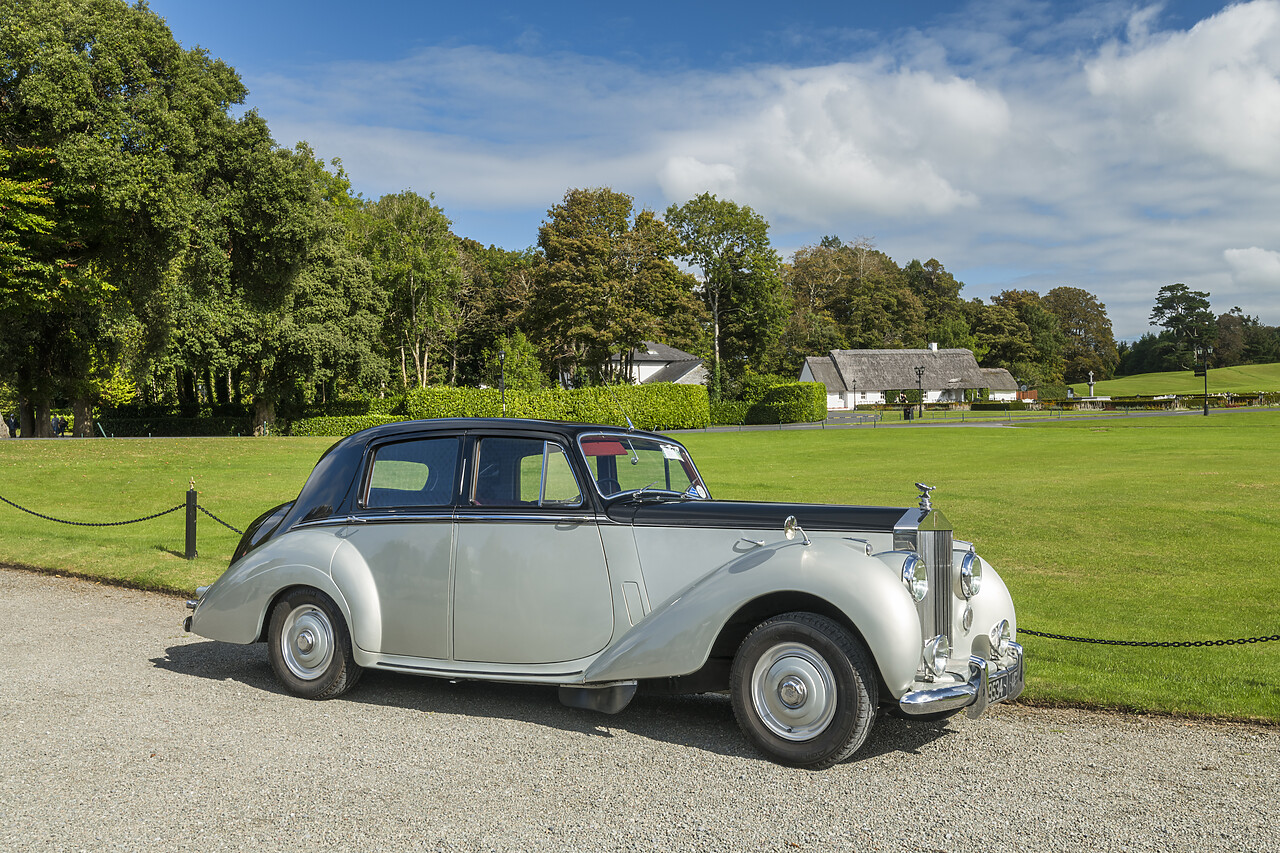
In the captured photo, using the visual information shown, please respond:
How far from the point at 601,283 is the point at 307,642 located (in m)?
62.8

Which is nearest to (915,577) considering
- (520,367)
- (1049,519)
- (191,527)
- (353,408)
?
(191,527)

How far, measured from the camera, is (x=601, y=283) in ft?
222

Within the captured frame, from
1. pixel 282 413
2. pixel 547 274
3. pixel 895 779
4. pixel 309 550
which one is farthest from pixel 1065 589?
pixel 547 274

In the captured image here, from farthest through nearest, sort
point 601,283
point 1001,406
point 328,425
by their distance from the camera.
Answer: point 1001,406 < point 601,283 < point 328,425

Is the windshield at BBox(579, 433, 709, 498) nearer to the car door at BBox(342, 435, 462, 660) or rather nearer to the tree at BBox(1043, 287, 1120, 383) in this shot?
the car door at BBox(342, 435, 462, 660)

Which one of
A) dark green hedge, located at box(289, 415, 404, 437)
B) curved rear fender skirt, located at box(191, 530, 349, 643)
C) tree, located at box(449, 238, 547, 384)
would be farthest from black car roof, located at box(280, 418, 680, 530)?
tree, located at box(449, 238, 547, 384)

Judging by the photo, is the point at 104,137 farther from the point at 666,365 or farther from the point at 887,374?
the point at 887,374

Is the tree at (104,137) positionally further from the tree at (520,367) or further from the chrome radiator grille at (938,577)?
the chrome radiator grille at (938,577)

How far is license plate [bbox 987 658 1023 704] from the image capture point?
4.78m

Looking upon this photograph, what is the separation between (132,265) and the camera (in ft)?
105

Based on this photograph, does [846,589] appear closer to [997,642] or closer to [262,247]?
[997,642]

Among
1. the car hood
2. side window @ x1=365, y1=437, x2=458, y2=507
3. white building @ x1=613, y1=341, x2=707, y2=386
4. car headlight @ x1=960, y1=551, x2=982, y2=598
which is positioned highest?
white building @ x1=613, y1=341, x2=707, y2=386

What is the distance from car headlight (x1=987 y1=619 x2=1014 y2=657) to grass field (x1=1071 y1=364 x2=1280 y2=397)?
12525cm

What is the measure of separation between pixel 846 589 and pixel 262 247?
137 ft
